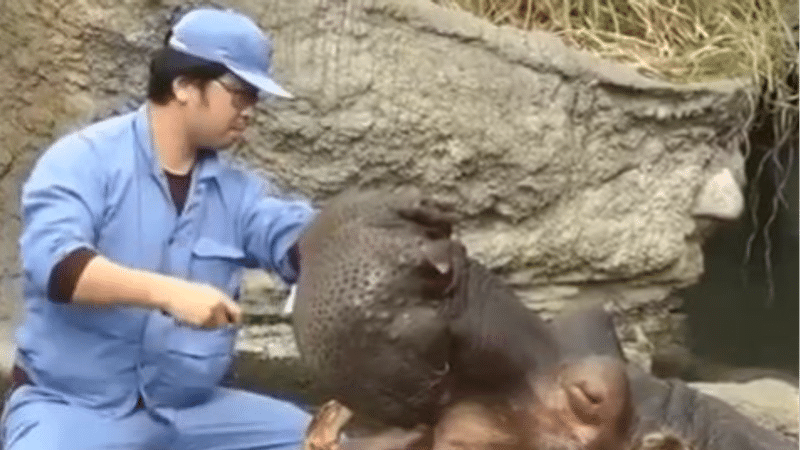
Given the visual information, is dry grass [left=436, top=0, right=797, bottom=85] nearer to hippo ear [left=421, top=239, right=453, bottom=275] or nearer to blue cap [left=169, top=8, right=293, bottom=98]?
blue cap [left=169, top=8, right=293, bottom=98]

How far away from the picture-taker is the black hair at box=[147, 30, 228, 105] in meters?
2.43

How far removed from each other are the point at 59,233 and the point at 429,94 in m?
1.43

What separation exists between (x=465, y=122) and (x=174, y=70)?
4.21 feet

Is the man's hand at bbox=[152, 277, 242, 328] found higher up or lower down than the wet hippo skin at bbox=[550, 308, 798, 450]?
lower down

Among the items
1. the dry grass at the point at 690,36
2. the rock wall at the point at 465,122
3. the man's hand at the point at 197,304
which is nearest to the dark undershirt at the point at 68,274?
the man's hand at the point at 197,304

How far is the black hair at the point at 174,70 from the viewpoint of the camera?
2428 millimetres

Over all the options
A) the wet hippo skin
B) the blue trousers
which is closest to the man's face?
the blue trousers

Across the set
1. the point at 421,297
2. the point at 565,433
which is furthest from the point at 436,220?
the point at 565,433

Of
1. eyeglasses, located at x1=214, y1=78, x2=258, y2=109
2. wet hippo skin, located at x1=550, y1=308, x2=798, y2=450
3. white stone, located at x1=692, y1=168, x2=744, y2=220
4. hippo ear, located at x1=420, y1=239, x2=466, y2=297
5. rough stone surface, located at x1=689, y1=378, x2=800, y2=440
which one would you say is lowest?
rough stone surface, located at x1=689, y1=378, x2=800, y2=440

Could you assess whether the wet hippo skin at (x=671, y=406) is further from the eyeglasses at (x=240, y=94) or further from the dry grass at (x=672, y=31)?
the dry grass at (x=672, y=31)

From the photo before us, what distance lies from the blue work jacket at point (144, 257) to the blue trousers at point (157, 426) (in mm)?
21

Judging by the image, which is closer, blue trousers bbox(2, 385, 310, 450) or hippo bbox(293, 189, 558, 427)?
hippo bbox(293, 189, 558, 427)

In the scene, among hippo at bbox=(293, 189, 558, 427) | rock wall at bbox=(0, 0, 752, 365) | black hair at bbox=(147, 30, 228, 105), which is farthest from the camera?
rock wall at bbox=(0, 0, 752, 365)

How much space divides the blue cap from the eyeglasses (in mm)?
19
